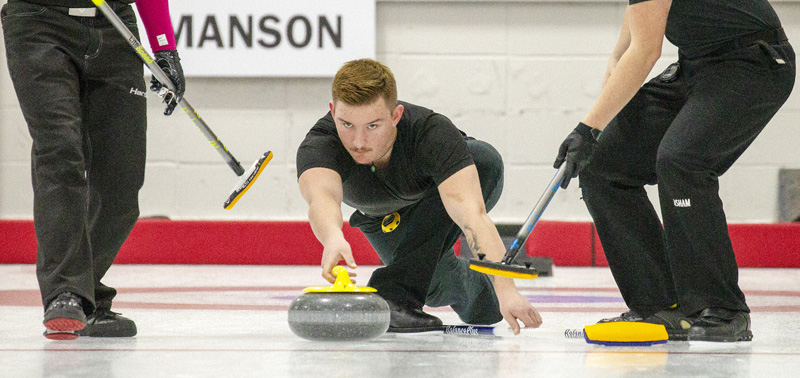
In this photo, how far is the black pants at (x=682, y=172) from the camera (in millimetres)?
2363

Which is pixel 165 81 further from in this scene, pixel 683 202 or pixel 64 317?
pixel 683 202

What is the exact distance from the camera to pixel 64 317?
2127 mm

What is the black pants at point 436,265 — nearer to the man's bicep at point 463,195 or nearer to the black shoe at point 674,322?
the man's bicep at point 463,195

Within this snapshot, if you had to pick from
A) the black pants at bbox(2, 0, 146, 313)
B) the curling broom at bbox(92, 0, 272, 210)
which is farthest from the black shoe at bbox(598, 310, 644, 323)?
the black pants at bbox(2, 0, 146, 313)

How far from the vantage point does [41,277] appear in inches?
89.7

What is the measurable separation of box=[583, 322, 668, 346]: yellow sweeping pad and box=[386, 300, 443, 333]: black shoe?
0.47 m

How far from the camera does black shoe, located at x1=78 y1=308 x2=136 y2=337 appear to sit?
237cm

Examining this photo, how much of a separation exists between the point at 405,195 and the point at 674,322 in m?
0.82

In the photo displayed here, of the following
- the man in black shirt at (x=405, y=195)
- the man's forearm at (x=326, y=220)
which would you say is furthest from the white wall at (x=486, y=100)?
the man's forearm at (x=326, y=220)

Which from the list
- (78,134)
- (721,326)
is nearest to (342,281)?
(78,134)

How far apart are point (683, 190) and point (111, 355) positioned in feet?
4.72

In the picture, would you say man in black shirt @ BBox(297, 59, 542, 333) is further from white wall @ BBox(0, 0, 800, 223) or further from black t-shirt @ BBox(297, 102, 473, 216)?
white wall @ BBox(0, 0, 800, 223)

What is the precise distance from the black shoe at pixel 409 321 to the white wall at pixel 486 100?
3.70 meters

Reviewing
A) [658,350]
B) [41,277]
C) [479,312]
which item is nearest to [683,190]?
[658,350]
